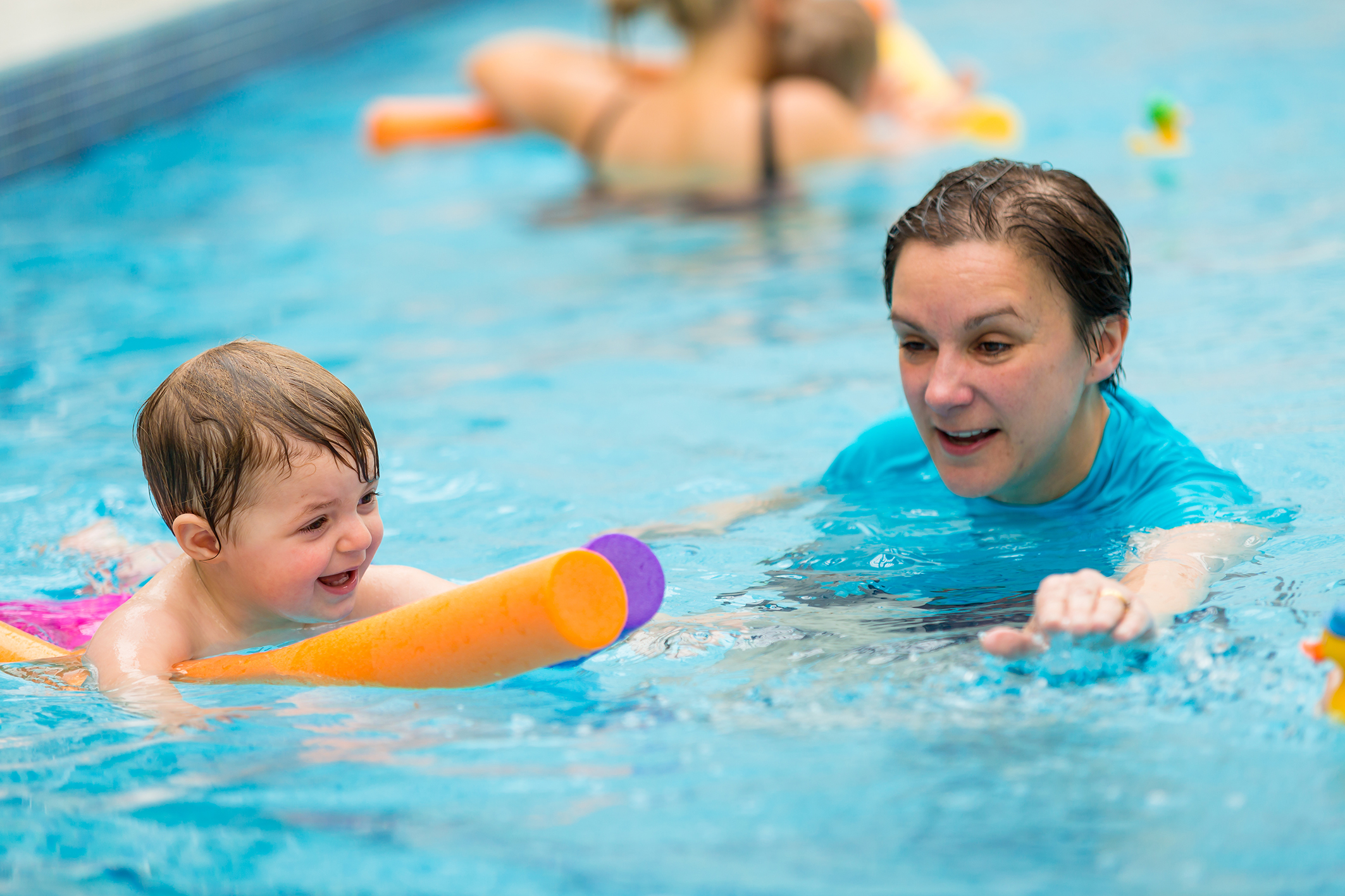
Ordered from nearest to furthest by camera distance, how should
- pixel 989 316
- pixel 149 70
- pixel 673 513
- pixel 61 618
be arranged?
1. pixel 989 316
2. pixel 61 618
3. pixel 673 513
4. pixel 149 70

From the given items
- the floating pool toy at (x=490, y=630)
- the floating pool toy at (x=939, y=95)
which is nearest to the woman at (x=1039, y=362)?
the floating pool toy at (x=490, y=630)

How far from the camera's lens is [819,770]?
6.92 ft

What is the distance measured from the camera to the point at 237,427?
101 inches

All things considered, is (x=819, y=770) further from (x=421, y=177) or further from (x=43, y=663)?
(x=421, y=177)

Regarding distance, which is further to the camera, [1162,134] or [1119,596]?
[1162,134]

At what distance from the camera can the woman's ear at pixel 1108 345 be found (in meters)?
2.69

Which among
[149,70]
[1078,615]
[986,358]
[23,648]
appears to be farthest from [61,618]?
[149,70]

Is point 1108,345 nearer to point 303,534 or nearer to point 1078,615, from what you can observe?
point 1078,615

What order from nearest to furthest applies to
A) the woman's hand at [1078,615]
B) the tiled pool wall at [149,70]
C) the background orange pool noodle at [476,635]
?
the woman's hand at [1078,615] < the background orange pool noodle at [476,635] < the tiled pool wall at [149,70]

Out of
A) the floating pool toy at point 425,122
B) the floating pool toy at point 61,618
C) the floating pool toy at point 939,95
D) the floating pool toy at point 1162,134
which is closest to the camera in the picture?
the floating pool toy at point 61,618

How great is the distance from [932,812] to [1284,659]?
70 cm

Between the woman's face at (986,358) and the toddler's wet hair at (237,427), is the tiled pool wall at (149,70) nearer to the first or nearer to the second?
the toddler's wet hair at (237,427)

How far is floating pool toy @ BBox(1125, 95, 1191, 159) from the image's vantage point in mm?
5980

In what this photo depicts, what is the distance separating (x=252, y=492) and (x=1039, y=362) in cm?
145
